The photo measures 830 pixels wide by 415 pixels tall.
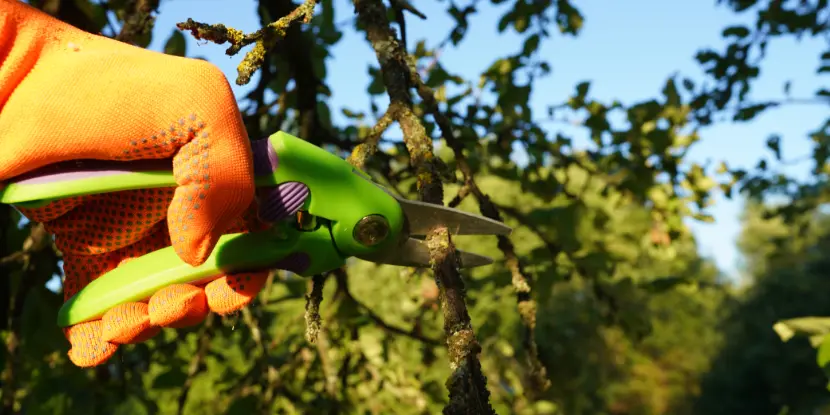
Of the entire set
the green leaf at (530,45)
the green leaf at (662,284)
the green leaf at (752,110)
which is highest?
the green leaf at (752,110)

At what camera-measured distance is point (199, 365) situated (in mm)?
2902

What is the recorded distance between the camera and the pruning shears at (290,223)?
1.13m

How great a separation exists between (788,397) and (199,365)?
17.4m

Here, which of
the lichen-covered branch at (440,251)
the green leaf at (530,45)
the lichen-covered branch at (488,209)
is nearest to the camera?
the lichen-covered branch at (440,251)

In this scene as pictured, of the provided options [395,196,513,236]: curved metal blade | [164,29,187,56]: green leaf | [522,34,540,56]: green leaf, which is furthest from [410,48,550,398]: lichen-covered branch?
[522,34,540,56]: green leaf

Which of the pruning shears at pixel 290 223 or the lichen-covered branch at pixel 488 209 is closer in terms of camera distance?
the pruning shears at pixel 290 223

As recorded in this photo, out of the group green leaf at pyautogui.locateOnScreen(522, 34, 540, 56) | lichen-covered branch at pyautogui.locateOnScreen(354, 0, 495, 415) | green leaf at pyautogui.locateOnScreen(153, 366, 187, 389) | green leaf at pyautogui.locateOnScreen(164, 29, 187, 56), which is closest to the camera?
lichen-covered branch at pyautogui.locateOnScreen(354, 0, 495, 415)

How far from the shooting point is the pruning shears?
113 cm

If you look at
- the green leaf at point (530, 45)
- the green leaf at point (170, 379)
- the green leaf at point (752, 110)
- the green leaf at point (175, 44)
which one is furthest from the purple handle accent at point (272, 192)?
the green leaf at point (752, 110)

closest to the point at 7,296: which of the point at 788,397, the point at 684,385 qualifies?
the point at 788,397

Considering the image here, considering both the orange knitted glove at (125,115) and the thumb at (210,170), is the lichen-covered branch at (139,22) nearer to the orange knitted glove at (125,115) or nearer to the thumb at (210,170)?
the orange knitted glove at (125,115)

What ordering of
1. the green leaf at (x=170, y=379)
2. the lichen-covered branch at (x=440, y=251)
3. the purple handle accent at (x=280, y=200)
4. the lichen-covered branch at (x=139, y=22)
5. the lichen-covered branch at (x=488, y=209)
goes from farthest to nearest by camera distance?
the green leaf at (x=170, y=379) → the lichen-covered branch at (x=139, y=22) → the lichen-covered branch at (x=488, y=209) → the purple handle accent at (x=280, y=200) → the lichen-covered branch at (x=440, y=251)

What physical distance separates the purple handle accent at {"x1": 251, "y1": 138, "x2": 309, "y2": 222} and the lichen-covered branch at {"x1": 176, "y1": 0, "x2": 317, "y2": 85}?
4.5 inches

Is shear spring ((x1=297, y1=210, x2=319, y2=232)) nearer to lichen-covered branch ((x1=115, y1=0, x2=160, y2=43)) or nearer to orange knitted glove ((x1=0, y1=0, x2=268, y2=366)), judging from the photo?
orange knitted glove ((x1=0, y1=0, x2=268, y2=366))
